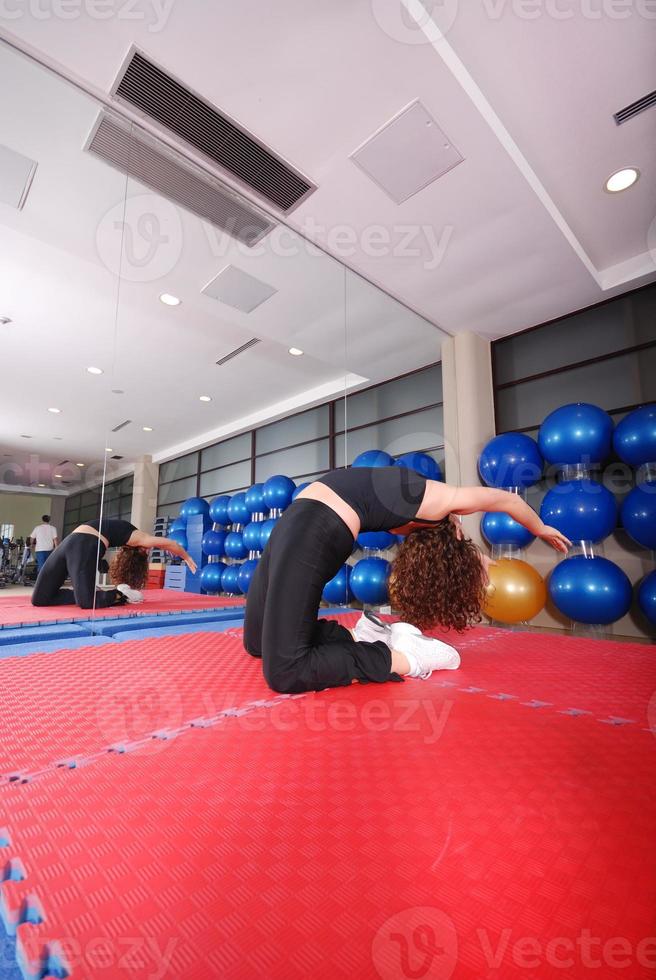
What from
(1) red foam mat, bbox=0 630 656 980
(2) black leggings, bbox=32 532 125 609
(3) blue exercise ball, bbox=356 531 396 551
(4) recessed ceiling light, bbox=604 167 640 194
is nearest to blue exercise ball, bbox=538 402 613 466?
(4) recessed ceiling light, bbox=604 167 640 194

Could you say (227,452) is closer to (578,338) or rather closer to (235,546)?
(235,546)

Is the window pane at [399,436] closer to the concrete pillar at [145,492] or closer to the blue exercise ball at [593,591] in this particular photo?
the blue exercise ball at [593,591]

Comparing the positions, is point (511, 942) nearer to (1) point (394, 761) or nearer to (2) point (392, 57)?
(1) point (394, 761)

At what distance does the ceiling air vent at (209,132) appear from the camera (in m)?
2.05

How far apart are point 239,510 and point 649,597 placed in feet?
14.9

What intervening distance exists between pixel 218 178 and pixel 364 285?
1431mm

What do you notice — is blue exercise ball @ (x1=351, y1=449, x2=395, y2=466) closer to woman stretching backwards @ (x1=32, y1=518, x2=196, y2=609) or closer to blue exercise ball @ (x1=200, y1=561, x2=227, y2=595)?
woman stretching backwards @ (x1=32, y1=518, x2=196, y2=609)

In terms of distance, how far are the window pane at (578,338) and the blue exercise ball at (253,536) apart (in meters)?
3.20

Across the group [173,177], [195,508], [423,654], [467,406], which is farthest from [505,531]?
[195,508]

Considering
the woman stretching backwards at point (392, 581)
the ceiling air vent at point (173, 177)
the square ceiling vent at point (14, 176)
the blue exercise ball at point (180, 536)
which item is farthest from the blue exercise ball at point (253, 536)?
the square ceiling vent at point (14, 176)

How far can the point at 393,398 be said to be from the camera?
529 cm

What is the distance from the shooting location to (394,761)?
0.96 meters

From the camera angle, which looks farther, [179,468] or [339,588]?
[179,468]

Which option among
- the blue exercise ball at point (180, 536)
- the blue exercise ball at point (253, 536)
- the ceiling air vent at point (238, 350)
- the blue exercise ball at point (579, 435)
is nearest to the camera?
the blue exercise ball at point (579, 435)
